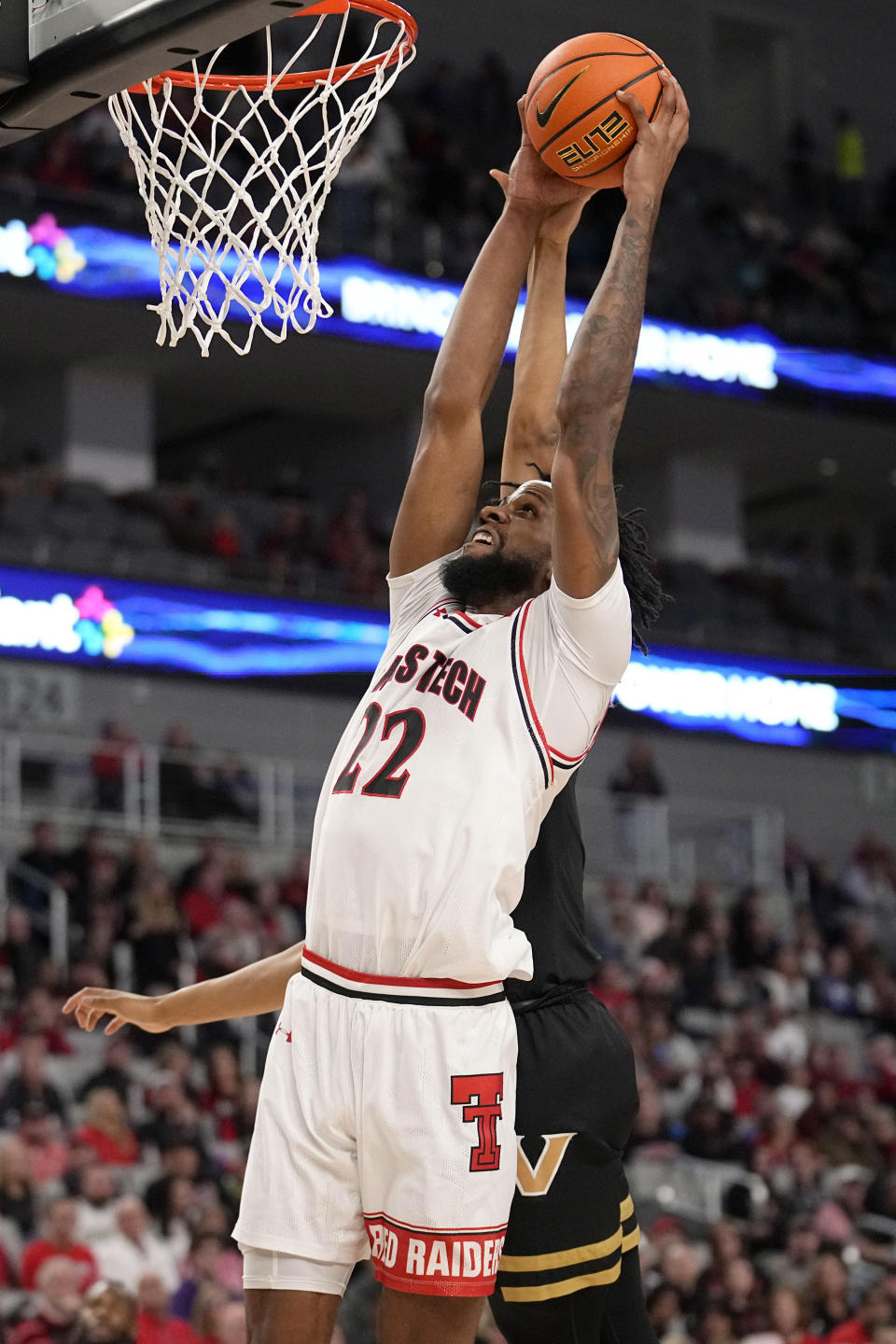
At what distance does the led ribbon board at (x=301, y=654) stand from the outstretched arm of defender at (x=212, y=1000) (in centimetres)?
947

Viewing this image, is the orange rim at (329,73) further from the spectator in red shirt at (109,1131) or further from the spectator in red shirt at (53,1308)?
the spectator in red shirt at (109,1131)

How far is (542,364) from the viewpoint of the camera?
405 cm

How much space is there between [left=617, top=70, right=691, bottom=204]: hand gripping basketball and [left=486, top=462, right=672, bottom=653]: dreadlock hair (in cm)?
59

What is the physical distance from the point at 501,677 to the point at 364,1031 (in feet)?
2.28

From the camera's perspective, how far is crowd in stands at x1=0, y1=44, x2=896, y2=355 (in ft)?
50.2

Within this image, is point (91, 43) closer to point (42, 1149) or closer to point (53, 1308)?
point (53, 1308)

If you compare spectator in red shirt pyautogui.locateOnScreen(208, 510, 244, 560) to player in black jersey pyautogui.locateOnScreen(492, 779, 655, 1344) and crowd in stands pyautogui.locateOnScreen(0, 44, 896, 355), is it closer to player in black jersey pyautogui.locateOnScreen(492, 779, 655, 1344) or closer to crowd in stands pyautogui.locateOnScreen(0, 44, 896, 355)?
crowd in stands pyautogui.locateOnScreen(0, 44, 896, 355)

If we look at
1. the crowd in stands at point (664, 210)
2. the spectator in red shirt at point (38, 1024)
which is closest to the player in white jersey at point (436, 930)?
the spectator in red shirt at point (38, 1024)

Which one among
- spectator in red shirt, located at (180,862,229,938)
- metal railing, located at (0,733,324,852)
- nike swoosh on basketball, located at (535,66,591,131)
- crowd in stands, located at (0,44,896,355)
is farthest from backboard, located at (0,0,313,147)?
crowd in stands, located at (0,44,896,355)

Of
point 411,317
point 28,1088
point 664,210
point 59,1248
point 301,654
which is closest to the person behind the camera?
point 59,1248

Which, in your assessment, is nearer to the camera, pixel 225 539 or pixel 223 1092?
pixel 223 1092

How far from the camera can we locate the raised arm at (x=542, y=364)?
4.05 meters

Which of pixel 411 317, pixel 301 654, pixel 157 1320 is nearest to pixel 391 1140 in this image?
pixel 157 1320

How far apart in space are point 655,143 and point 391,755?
130 cm
